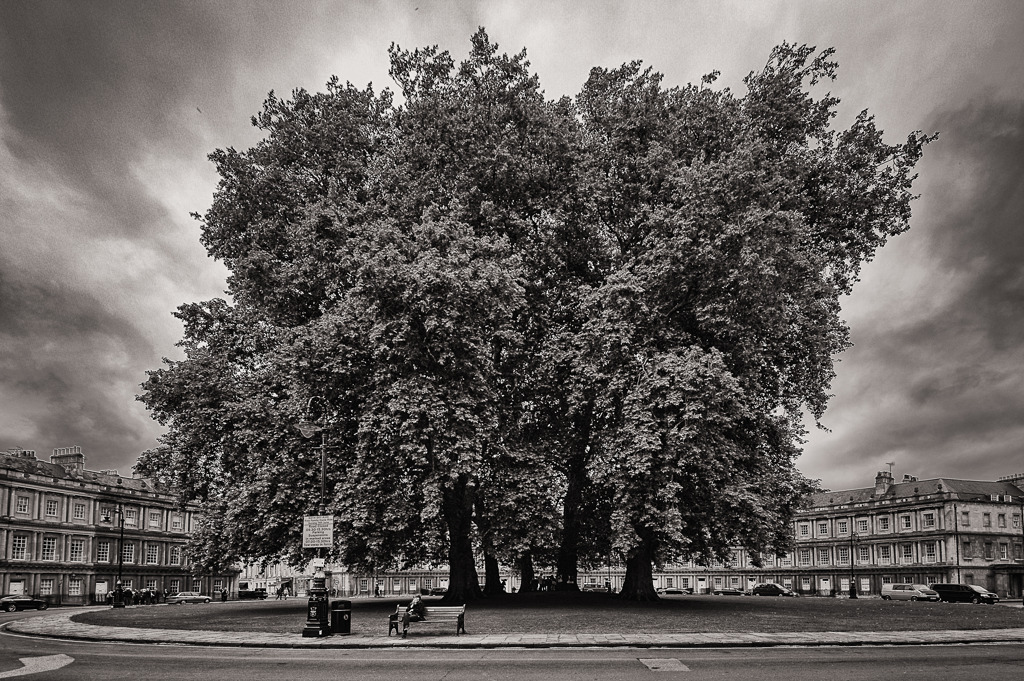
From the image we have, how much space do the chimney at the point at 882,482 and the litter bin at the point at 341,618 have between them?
93.5 metres

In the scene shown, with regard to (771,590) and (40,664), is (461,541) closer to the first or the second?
(40,664)

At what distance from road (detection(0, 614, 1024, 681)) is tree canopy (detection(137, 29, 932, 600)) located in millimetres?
9638

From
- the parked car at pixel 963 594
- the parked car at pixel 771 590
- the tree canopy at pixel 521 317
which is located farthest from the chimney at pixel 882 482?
the tree canopy at pixel 521 317

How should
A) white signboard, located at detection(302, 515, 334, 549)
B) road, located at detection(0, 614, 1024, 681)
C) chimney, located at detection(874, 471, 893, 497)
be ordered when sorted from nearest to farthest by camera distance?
Answer: road, located at detection(0, 614, 1024, 681) → white signboard, located at detection(302, 515, 334, 549) → chimney, located at detection(874, 471, 893, 497)

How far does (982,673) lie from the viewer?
14.2m

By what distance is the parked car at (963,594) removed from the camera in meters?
58.9

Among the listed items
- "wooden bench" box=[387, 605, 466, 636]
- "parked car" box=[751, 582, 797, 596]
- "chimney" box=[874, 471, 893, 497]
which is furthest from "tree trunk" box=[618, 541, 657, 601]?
"chimney" box=[874, 471, 893, 497]

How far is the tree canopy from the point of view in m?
29.0

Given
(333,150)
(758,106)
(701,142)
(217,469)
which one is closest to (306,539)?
(217,469)

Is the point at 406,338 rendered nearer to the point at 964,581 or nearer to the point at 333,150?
the point at 333,150

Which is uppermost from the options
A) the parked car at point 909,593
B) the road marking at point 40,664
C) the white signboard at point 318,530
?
the white signboard at point 318,530

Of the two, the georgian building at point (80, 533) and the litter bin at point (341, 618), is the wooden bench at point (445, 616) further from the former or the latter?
the georgian building at point (80, 533)

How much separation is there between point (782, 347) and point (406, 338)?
1445cm

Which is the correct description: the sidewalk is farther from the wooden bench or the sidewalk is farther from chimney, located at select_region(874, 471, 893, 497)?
chimney, located at select_region(874, 471, 893, 497)
